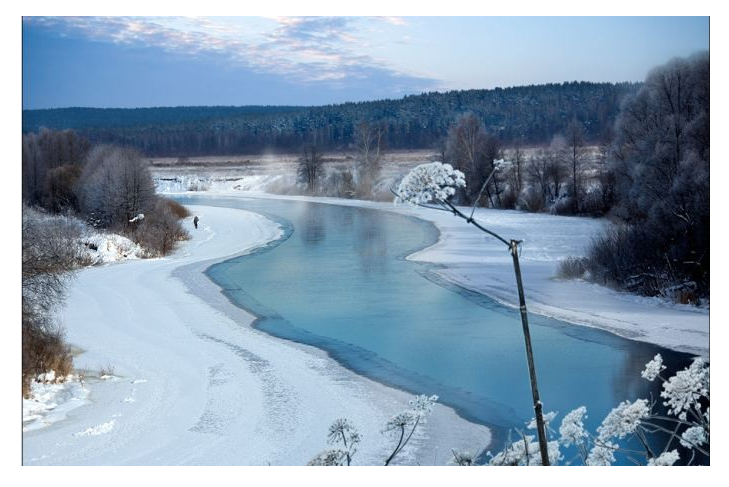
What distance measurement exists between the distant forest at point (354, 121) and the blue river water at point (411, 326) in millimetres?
877

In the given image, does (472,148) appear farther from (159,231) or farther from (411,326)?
(159,231)

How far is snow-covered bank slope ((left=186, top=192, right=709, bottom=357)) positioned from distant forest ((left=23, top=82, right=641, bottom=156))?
557 millimetres

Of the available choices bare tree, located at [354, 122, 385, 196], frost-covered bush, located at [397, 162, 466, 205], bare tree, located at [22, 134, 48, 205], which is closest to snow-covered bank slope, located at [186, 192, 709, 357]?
bare tree, located at [354, 122, 385, 196]

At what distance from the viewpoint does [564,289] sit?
6566 mm

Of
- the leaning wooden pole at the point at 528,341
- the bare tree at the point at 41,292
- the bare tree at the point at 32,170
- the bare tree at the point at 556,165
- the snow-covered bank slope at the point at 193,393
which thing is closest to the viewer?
the leaning wooden pole at the point at 528,341

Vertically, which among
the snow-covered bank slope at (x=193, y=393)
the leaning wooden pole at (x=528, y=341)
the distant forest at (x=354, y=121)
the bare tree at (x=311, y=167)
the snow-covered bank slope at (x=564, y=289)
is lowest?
the snow-covered bank slope at (x=193, y=393)

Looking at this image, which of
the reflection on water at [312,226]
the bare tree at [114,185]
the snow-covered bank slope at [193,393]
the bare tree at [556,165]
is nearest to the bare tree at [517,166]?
the bare tree at [556,165]

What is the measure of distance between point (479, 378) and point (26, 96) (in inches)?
137

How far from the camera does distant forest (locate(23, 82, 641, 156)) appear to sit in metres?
5.48

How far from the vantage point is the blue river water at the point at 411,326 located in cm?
504

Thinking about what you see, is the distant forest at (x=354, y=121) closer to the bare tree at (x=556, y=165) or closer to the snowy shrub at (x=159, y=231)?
the bare tree at (x=556, y=165)

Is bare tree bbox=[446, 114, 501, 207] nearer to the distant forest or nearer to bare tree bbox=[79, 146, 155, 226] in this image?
the distant forest

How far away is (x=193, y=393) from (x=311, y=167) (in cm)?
229
